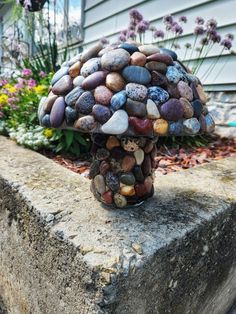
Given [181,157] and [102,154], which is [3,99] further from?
[102,154]

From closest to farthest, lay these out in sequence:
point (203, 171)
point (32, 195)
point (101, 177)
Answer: point (101, 177), point (32, 195), point (203, 171)

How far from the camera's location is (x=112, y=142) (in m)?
0.91

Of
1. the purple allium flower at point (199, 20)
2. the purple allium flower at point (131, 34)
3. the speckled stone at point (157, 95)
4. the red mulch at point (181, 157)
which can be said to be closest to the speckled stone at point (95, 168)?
the speckled stone at point (157, 95)

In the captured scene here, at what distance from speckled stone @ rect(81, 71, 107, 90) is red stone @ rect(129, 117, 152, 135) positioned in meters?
0.14

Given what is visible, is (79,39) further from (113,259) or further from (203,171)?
(113,259)

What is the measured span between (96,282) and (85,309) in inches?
3.8

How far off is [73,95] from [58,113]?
0.07m

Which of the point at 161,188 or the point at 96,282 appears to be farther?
the point at 161,188

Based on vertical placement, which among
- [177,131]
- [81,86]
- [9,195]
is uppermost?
[81,86]

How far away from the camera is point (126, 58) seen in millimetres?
793

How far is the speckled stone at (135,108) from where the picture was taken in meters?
0.76

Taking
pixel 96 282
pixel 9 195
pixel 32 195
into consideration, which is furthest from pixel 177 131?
pixel 9 195

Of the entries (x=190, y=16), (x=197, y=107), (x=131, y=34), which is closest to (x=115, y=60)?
(x=197, y=107)

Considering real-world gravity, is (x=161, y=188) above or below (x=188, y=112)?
below
